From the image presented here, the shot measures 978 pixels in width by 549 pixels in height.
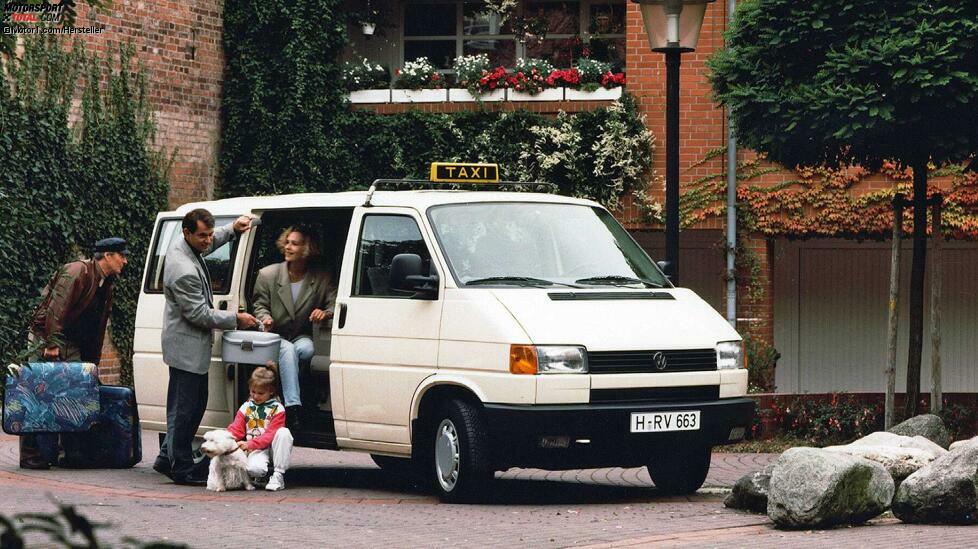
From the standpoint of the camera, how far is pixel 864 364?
73.1 ft

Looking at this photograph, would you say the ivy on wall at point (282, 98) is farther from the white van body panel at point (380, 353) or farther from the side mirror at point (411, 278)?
the side mirror at point (411, 278)

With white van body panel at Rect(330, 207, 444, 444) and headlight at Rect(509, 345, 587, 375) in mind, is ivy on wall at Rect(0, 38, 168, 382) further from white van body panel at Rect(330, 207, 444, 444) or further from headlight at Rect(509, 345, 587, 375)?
headlight at Rect(509, 345, 587, 375)

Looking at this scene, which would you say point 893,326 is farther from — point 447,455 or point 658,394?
point 447,455

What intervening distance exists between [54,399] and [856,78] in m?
6.92

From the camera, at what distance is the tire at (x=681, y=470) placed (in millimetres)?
10438

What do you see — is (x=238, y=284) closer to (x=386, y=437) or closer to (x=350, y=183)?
(x=386, y=437)

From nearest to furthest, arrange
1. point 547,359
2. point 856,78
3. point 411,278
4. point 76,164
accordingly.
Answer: point 547,359 → point 411,278 → point 856,78 → point 76,164

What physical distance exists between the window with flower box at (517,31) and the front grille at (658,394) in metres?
12.1

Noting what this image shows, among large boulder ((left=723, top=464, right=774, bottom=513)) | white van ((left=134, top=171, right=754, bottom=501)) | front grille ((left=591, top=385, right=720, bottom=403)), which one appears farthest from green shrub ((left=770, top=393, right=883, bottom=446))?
large boulder ((left=723, top=464, right=774, bottom=513))

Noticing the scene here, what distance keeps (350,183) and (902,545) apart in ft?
47.3

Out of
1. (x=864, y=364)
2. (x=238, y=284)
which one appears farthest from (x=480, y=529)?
(x=864, y=364)

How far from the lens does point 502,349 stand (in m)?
9.31

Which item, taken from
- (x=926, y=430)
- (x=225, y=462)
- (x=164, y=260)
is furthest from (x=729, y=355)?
(x=164, y=260)

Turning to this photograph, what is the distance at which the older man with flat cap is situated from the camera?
1199 centimetres
